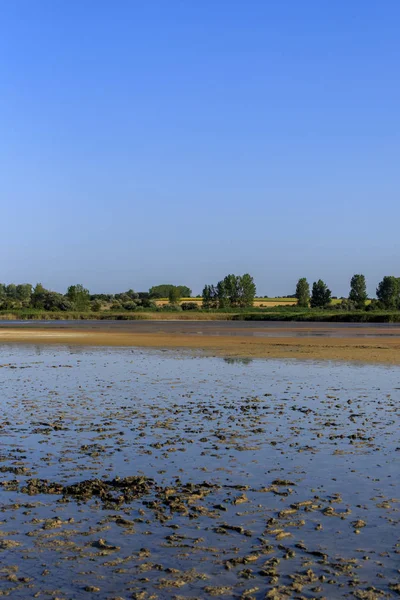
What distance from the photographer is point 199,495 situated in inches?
397

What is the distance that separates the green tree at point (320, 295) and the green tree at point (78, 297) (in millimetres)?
69162

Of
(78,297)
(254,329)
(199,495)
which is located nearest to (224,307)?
(78,297)

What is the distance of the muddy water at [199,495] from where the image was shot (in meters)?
7.20

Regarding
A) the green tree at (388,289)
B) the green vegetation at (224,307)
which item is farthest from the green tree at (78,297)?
the green tree at (388,289)

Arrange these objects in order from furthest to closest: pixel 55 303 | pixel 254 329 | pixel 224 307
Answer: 1. pixel 224 307
2. pixel 55 303
3. pixel 254 329

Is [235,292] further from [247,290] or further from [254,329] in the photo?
[254,329]

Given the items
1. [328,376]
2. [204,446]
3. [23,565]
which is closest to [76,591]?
[23,565]

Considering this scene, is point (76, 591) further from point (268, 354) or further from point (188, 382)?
point (268, 354)

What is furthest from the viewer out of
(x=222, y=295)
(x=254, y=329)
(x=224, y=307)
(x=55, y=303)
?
(x=222, y=295)

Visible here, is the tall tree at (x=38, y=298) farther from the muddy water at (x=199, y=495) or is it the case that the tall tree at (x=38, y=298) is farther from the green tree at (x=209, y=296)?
the muddy water at (x=199, y=495)

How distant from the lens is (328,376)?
27.2m

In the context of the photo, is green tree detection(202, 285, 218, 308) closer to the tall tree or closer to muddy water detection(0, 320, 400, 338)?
the tall tree

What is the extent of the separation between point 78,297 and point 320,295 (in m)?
73.7

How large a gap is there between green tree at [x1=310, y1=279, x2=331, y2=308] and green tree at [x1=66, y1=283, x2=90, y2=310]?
69162 mm
